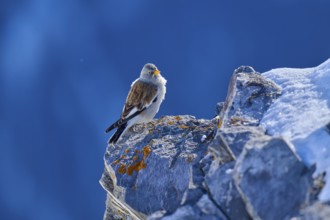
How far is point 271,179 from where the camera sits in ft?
12.4

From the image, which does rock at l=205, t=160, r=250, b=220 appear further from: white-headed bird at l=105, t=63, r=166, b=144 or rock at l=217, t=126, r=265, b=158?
white-headed bird at l=105, t=63, r=166, b=144

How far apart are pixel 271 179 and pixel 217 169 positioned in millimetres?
780

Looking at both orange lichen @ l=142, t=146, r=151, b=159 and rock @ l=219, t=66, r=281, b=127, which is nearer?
rock @ l=219, t=66, r=281, b=127

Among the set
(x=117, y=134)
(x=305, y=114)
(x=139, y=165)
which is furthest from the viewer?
(x=117, y=134)

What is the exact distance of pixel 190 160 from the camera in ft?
17.6

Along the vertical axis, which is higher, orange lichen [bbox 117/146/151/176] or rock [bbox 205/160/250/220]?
orange lichen [bbox 117/146/151/176]

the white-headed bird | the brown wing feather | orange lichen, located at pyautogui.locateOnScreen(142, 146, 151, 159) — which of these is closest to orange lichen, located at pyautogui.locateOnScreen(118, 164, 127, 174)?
orange lichen, located at pyautogui.locateOnScreen(142, 146, 151, 159)

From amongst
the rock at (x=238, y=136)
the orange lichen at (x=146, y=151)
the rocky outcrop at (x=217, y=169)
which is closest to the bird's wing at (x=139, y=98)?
the rocky outcrop at (x=217, y=169)

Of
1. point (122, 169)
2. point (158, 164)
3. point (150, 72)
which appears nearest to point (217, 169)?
point (158, 164)

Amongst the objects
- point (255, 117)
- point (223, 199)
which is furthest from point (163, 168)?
point (223, 199)

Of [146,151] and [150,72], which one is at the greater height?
[150,72]

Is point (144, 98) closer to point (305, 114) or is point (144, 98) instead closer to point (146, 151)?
point (146, 151)

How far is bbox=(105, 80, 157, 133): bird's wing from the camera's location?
8.24 meters

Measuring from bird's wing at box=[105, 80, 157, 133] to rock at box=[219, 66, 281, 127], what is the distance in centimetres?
274
